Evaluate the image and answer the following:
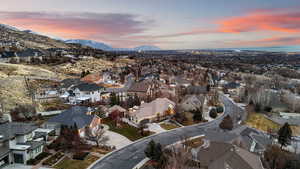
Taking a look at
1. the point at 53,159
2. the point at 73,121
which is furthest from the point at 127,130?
the point at 53,159

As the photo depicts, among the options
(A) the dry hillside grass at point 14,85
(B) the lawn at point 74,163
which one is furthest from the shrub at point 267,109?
(A) the dry hillside grass at point 14,85

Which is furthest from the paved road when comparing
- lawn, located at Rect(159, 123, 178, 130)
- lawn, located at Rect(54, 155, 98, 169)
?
lawn, located at Rect(159, 123, 178, 130)

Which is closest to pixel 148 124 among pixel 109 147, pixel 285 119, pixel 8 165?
pixel 109 147

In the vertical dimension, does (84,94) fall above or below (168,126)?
above

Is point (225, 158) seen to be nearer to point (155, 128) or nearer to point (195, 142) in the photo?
point (195, 142)

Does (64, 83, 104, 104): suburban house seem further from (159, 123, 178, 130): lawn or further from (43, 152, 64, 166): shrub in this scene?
(43, 152, 64, 166): shrub

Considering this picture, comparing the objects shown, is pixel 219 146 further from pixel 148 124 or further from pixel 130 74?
pixel 130 74
